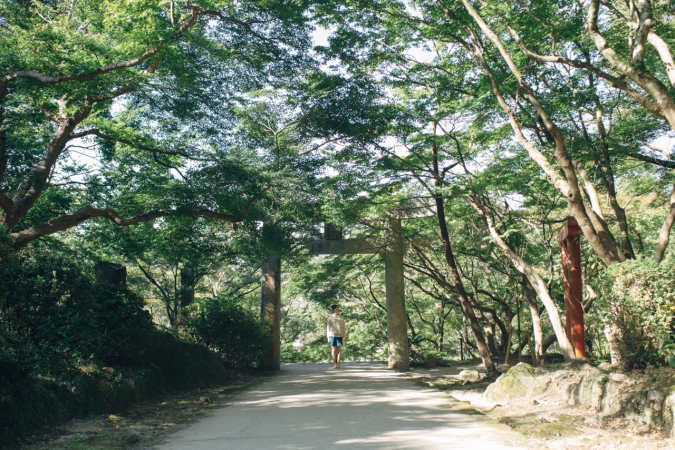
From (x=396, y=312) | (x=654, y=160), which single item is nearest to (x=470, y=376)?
(x=396, y=312)

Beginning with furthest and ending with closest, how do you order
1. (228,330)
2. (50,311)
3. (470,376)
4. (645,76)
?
(228,330)
(470,376)
(50,311)
(645,76)

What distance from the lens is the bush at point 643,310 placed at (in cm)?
488

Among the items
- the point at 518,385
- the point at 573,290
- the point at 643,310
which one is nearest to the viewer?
the point at 643,310

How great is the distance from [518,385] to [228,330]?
5.69 metres

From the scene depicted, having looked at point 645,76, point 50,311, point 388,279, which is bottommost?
point 50,311

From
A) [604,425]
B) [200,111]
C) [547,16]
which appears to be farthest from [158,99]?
[604,425]

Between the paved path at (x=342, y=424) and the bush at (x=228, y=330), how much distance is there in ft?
7.87

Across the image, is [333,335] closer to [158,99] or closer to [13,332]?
[158,99]

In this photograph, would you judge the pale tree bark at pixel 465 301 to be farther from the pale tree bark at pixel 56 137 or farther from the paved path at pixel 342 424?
the pale tree bark at pixel 56 137

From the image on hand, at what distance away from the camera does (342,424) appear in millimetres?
4922

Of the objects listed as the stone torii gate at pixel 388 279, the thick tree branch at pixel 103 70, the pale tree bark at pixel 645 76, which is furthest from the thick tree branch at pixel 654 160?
the thick tree branch at pixel 103 70

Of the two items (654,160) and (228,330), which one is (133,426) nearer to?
(228,330)

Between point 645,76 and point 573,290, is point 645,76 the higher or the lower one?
the higher one

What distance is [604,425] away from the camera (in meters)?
4.52
